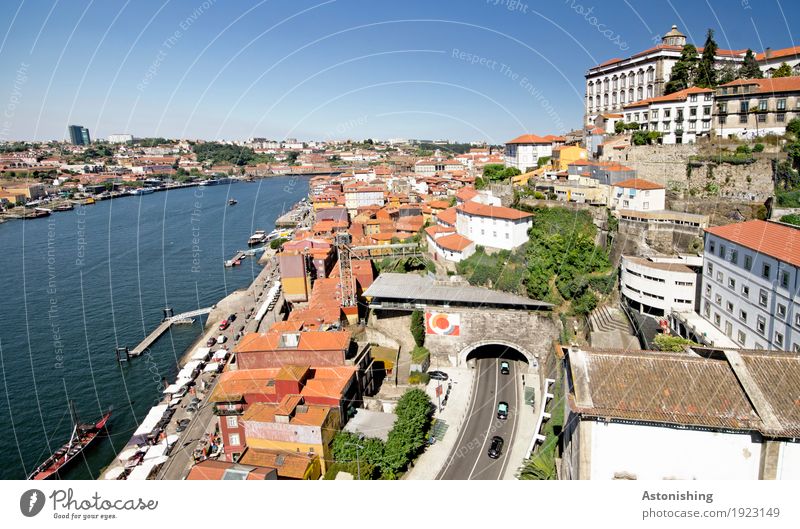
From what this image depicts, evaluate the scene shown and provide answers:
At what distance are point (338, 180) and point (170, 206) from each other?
16.2 meters

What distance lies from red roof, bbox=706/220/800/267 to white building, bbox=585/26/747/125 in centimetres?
1520

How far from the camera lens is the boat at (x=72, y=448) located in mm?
10730

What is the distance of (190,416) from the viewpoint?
40.7 ft

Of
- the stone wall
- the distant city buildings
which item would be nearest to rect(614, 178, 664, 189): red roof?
the stone wall

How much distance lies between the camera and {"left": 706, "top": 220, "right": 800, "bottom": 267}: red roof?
7.93 m

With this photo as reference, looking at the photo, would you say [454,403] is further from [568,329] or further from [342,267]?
[342,267]

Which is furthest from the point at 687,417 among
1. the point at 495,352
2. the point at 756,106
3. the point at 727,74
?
the point at 727,74

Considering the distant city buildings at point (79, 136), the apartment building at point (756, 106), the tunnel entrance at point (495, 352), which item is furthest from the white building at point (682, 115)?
the distant city buildings at point (79, 136)

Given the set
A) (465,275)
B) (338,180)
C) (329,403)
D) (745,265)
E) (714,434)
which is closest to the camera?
(714,434)

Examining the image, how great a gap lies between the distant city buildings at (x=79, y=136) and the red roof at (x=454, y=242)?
69.9 meters

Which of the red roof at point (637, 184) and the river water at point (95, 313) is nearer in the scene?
the river water at point (95, 313)

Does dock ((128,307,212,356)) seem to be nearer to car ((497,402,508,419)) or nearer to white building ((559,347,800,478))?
car ((497,402,508,419))

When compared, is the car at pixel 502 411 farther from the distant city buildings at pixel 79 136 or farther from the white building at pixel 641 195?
the distant city buildings at pixel 79 136

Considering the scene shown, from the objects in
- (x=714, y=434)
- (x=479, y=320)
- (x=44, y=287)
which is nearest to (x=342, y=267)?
(x=479, y=320)
